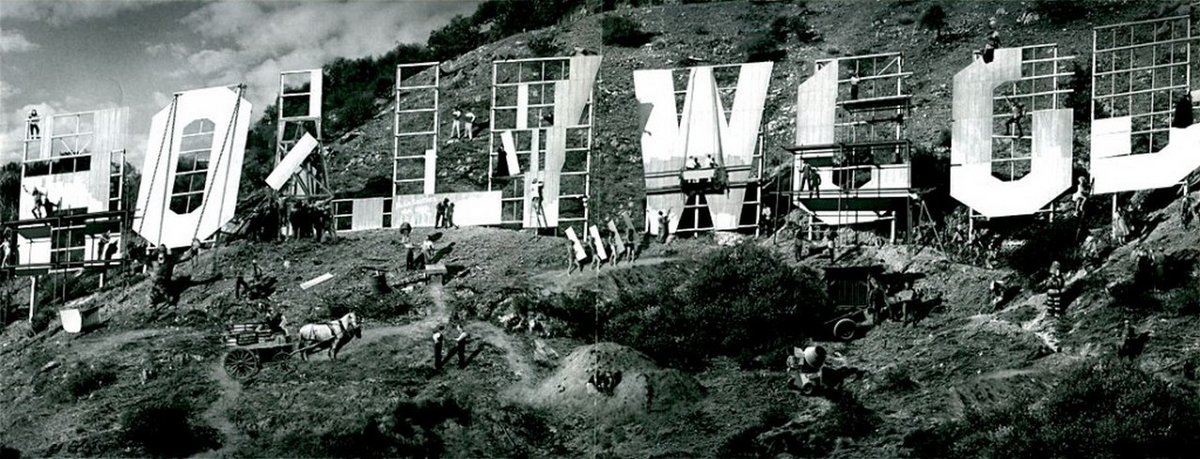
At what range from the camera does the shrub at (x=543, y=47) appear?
47250mm

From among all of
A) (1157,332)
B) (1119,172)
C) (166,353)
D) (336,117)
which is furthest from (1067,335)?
(336,117)

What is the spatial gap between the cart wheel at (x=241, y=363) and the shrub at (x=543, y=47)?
53.2 feet

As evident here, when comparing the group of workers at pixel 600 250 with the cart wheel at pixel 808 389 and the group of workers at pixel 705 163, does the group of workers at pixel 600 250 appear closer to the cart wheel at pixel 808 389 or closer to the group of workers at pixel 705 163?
the group of workers at pixel 705 163

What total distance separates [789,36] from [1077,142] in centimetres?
1112

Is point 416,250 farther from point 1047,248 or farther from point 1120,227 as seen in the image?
point 1120,227

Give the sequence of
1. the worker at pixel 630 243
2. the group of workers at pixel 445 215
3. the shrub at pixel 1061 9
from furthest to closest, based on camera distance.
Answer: the shrub at pixel 1061 9
the group of workers at pixel 445 215
the worker at pixel 630 243

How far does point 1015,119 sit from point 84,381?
18.3 meters

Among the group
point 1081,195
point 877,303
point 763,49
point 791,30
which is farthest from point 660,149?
point 791,30

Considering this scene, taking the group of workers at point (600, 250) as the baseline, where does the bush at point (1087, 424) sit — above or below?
below

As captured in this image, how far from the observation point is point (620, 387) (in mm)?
31219

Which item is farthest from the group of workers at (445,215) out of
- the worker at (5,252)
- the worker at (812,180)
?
the worker at (5,252)

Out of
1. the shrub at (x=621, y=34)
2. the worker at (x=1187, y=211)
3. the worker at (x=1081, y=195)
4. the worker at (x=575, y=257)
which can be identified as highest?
the shrub at (x=621, y=34)

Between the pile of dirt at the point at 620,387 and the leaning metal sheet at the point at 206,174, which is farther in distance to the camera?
the leaning metal sheet at the point at 206,174

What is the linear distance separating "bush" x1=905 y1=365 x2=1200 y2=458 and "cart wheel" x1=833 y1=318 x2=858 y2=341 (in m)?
3.72
